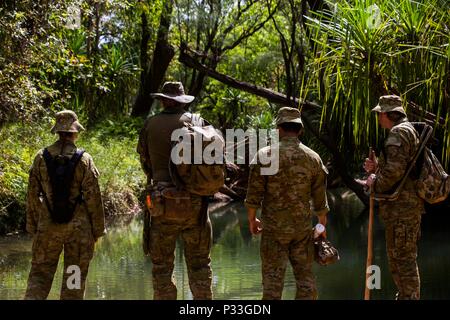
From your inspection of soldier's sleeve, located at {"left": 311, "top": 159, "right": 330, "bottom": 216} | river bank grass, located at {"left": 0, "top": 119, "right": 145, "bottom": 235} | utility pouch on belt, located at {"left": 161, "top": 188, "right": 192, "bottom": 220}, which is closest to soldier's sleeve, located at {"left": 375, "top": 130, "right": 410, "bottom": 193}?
soldier's sleeve, located at {"left": 311, "top": 159, "right": 330, "bottom": 216}

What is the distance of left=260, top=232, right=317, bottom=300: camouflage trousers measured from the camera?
248 inches

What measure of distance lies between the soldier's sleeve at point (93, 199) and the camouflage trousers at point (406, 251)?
2.46 meters

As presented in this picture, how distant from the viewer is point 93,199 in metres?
6.55

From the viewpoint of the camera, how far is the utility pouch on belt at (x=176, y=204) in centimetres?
633

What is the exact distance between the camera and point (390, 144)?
6535mm

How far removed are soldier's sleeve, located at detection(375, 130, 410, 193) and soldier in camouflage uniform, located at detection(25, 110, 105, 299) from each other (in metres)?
2.40

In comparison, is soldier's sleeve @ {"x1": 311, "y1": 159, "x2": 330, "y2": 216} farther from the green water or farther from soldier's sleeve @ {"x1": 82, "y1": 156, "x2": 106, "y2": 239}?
the green water

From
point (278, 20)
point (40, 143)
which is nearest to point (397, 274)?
point (40, 143)

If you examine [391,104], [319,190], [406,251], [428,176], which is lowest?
[406,251]

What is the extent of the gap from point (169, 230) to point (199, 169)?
0.57 meters

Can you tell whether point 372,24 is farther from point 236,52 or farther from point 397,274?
point 236,52

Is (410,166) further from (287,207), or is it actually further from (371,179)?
(287,207)

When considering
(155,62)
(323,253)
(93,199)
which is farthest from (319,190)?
(155,62)
